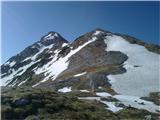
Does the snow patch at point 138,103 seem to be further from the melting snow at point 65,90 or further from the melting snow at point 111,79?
the melting snow at point 65,90

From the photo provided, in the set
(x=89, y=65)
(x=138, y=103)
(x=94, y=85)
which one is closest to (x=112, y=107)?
(x=138, y=103)

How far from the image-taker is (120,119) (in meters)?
61.3

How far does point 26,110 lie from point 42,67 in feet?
427

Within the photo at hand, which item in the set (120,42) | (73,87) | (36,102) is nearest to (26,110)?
(36,102)

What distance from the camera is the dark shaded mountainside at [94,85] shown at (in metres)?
58.8

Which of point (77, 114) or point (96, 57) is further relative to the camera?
point (96, 57)

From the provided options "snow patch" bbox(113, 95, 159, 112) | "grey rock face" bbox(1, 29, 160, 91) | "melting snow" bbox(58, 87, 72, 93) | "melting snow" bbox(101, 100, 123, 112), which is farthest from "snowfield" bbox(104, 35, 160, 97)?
"melting snow" bbox(101, 100, 123, 112)

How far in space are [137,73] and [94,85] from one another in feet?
50.1

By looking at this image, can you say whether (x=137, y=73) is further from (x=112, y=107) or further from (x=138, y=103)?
(x=112, y=107)

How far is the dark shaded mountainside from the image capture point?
193 ft

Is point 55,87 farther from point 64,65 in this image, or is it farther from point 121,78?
point 64,65

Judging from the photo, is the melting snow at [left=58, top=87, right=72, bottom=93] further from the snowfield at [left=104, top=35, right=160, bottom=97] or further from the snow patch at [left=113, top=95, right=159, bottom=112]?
the snow patch at [left=113, top=95, right=159, bottom=112]

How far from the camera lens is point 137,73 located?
115562mm

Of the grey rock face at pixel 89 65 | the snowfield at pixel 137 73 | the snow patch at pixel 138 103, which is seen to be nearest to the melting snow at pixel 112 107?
the snow patch at pixel 138 103
